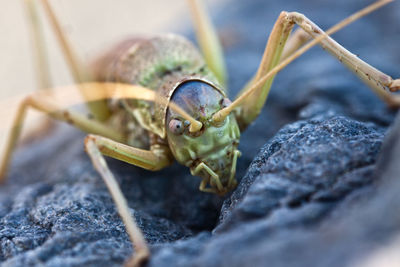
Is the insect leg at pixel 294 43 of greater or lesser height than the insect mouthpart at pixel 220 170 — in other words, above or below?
above

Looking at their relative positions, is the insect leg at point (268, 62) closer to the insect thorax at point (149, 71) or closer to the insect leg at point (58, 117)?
the insect thorax at point (149, 71)

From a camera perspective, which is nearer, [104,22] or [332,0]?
[332,0]

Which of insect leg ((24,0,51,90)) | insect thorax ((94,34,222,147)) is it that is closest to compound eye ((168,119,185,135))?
insect thorax ((94,34,222,147))

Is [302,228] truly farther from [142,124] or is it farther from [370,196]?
Answer: [142,124]

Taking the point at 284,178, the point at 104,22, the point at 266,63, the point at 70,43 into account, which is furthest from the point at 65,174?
the point at 104,22

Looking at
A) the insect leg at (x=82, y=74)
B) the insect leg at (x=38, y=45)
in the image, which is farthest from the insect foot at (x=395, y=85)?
the insect leg at (x=38, y=45)
